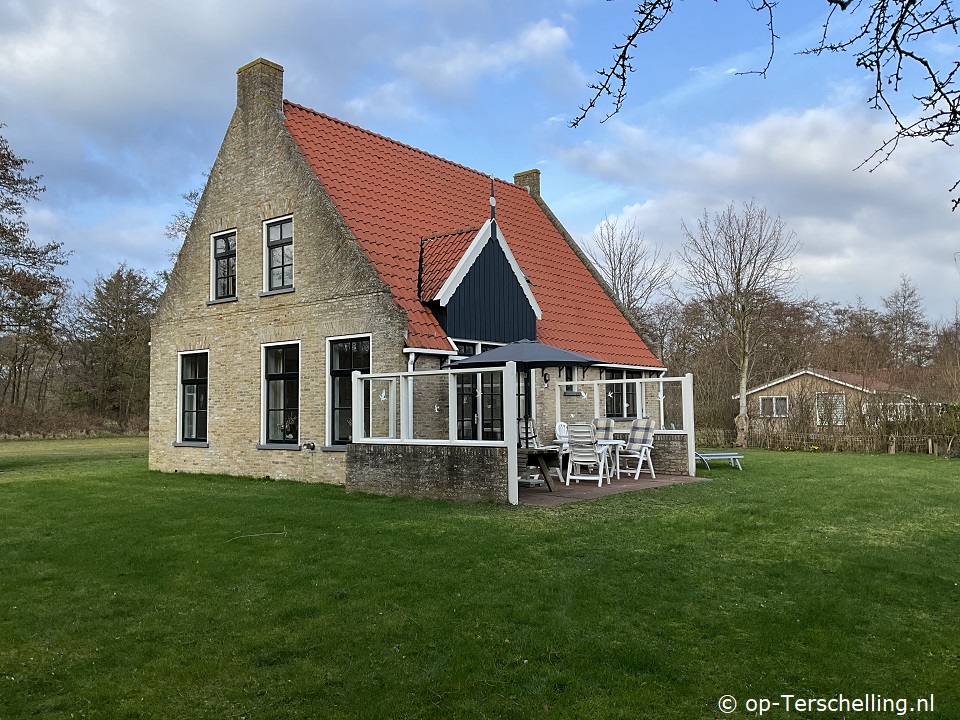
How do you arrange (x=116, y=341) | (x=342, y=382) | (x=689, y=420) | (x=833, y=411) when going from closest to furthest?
(x=342, y=382) < (x=689, y=420) < (x=833, y=411) < (x=116, y=341)

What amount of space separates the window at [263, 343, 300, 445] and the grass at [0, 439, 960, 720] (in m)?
4.67

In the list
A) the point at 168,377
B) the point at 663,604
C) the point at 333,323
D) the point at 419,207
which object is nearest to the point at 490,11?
the point at 663,604

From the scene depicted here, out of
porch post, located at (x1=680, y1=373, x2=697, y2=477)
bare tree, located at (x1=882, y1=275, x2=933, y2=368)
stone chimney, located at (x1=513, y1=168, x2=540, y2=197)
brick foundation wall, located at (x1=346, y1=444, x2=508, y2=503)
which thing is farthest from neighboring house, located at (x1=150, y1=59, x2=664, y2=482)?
bare tree, located at (x1=882, y1=275, x2=933, y2=368)

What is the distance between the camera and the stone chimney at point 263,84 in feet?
55.3

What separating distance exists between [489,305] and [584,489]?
4.22 m

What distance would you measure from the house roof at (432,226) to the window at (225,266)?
303 cm

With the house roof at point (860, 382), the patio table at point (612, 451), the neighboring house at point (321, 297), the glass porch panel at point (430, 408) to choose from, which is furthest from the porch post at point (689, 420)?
the house roof at point (860, 382)

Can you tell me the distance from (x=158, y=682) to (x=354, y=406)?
8795mm

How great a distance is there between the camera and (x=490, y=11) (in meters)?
4.67

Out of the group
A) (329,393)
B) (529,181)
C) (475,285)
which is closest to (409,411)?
(329,393)

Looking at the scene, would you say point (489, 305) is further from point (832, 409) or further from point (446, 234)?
point (832, 409)

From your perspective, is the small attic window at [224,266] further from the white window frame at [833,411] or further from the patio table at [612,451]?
the white window frame at [833,411]

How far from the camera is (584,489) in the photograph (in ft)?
42.8

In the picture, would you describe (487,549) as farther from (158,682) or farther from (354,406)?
(354,406)
